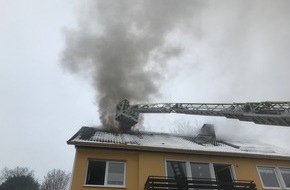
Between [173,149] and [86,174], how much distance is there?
468 cm

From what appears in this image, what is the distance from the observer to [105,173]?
39.2 feet

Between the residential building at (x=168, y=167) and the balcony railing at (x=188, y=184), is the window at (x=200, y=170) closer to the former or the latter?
the residential building at (x=168, y=167)

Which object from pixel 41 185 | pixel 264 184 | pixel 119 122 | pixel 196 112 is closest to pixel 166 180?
pixel 264 184

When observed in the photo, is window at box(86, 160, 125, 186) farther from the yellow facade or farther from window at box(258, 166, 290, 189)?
window at box(258, 166, 290, 189)

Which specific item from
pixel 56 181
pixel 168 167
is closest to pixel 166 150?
pixel 168 167

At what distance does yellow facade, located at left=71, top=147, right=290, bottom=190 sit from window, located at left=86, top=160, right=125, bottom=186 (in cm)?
24

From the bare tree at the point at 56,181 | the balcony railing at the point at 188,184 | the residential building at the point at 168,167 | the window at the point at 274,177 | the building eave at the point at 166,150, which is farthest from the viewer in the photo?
the bare tree at the point at 56,181

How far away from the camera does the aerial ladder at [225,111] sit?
39.2 feet

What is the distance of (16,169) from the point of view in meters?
55.3

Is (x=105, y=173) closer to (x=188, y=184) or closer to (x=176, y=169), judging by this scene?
(x=176, y=169)

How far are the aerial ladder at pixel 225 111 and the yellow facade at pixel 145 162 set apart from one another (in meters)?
2.56

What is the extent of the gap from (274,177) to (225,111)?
15.3 ft

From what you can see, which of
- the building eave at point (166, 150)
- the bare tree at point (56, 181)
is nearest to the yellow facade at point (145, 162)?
the building eave at point (166, 150)

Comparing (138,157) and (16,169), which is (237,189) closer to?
(138,157)
